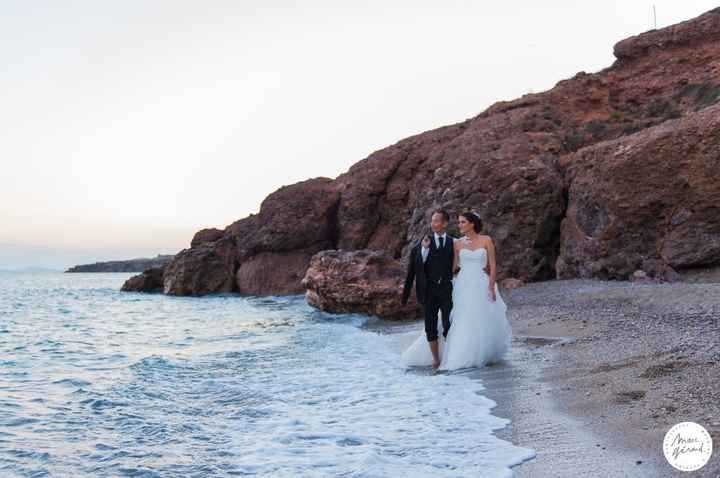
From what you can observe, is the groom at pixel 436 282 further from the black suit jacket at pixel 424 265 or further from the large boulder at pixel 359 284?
the large boulder at pixel 359 284

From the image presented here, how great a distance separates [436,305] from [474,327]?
2.01ft

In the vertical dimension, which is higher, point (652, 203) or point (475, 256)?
point (652, 203)

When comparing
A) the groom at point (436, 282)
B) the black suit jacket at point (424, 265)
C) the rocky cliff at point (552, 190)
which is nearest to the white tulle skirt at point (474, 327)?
the groom at point (436, 282)

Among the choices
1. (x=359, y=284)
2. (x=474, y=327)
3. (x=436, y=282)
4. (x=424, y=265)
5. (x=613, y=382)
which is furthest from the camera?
(x=359, y=284)

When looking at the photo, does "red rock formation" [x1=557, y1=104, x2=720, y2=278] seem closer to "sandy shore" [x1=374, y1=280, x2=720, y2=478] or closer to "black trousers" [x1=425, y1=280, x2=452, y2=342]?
"sandy shore" [x1=374, y1=280, x2=720, y2=478]

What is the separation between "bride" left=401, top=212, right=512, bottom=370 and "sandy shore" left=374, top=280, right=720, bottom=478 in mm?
328

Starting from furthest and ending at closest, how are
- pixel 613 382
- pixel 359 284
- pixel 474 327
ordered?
pixel 359 284 < pixel 474 327 < pixel 613 382

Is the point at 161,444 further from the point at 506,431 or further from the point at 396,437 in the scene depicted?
the point at 506,431

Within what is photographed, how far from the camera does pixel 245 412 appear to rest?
646cm

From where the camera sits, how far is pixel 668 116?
19.7 metres

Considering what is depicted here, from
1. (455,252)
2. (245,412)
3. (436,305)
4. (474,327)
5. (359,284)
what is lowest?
(245,412)

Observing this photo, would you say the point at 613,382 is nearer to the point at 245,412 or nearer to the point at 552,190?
the point at 245,412

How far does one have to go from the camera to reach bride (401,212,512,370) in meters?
7.74

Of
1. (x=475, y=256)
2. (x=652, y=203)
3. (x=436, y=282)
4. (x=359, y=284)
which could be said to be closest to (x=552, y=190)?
(x=652, y=203)
